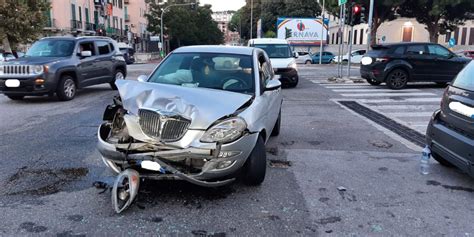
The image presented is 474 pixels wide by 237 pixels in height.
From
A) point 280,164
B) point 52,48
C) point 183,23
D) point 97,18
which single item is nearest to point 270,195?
point 280,164

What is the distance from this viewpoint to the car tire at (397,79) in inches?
568

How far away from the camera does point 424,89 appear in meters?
14.7

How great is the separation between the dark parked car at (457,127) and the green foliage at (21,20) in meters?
30.5

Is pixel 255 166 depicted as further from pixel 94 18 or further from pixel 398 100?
pixel 94 18

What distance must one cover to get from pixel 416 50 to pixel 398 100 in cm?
321

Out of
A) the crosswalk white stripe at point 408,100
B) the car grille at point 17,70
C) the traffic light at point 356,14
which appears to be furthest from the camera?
the traffic light at point 356,14

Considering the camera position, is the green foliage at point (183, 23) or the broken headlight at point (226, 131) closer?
the broken headlight at point (226, 131)

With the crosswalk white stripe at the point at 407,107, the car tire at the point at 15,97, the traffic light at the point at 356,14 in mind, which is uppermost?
the traffic light at the point at 356,14

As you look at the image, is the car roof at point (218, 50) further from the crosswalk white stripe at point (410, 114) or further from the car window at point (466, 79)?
the crosswalk white stripe at point (410, 114)

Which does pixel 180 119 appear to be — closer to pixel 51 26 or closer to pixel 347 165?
pixel 347 165

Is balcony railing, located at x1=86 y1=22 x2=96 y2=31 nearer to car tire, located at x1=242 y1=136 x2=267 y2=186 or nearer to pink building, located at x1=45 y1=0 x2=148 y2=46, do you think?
pink building, located at x1=45 y1=0 x2=148 y2=46

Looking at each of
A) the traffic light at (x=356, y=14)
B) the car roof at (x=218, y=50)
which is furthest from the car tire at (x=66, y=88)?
the traffic light at (x=356, y=14)

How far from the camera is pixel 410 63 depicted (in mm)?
14312

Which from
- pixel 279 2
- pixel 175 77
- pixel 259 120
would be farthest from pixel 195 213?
pixel 279 2
